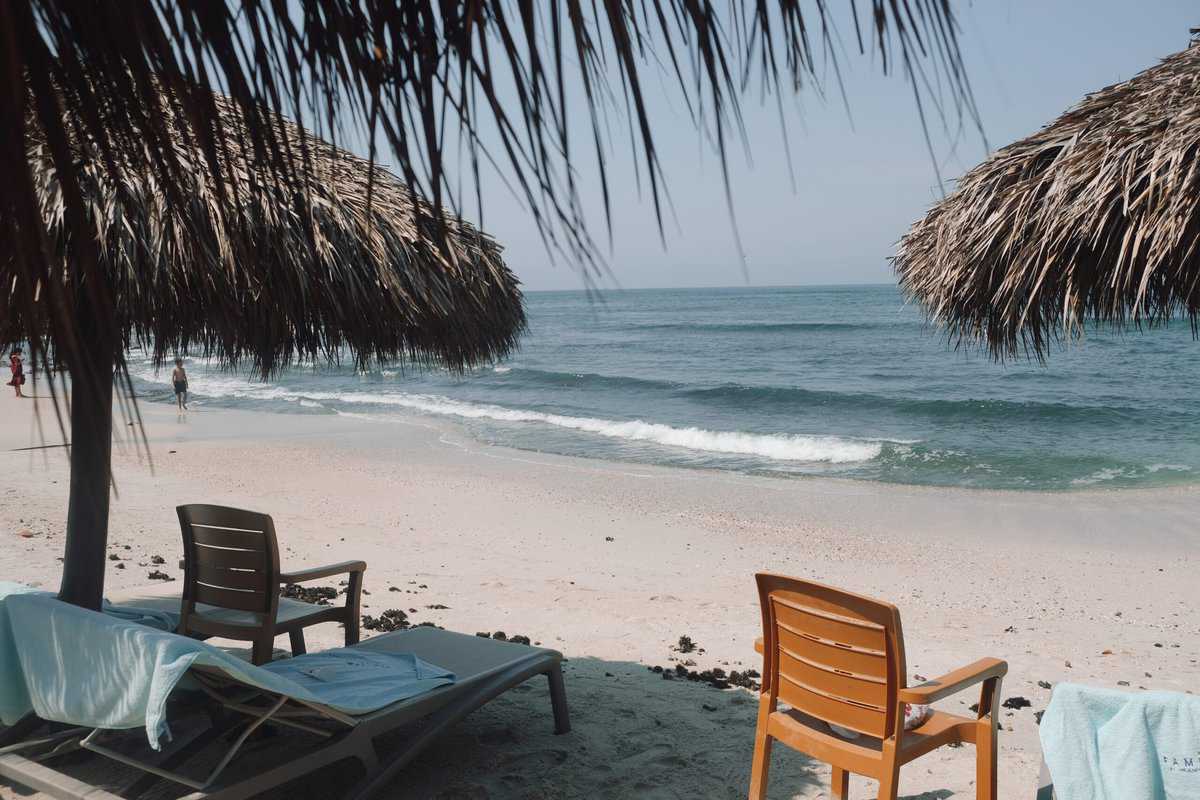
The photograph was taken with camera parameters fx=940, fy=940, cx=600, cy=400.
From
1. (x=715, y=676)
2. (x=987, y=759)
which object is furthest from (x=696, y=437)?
(x=987, y=759)

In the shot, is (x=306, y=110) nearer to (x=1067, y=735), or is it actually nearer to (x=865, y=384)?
(x=1067, y=735)

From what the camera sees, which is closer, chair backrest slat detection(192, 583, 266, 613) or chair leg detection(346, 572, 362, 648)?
chair backrest slat detection(192, 583, 266, 613)

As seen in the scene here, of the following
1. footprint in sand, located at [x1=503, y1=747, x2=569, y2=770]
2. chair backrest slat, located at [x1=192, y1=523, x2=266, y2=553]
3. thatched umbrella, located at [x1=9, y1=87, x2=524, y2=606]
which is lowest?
footprint in sand, located at [x1=503, y1=747, x2=569, y2=770]

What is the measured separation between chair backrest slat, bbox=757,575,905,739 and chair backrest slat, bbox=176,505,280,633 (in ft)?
6.81

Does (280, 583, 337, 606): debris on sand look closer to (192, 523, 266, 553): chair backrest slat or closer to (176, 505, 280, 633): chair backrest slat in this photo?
(176, 505, 280, 633): chair backrest slat

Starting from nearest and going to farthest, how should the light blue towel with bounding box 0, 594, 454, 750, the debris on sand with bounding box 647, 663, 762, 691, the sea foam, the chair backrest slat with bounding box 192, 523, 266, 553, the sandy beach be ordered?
the light blue towel with bounding box 0, 594, 454, 750
the sandy beach
the chair backrest slat with bounding box 192, 523, 266, 553
the debris on sand with bounding box 647, 663, 762, 691
the sea foam

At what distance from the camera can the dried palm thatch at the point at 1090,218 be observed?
133 inches

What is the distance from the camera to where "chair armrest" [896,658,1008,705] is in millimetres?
2727

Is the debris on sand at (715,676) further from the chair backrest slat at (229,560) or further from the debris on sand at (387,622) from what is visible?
the chair backrest slat at (229,560)

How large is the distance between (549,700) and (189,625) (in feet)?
5.46

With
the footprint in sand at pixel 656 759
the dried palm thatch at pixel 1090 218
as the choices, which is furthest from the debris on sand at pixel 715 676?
the dried palm thatch at pixel 1090 218

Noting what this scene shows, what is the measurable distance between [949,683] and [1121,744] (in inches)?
18.0

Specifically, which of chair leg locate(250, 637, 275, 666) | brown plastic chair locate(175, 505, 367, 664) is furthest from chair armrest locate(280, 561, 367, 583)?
chair leg locate(250, 637, 275, 666)

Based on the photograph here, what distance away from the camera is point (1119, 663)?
5863mm
